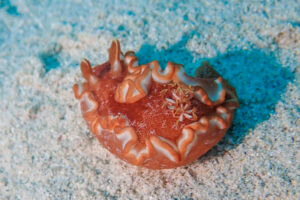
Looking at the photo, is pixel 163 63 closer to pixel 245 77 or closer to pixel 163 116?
pixel 245 77

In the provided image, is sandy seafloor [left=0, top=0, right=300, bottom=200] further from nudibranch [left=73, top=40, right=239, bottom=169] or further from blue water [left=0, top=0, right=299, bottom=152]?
nudibranch [left=73, top=40, right=239, bottom=169]

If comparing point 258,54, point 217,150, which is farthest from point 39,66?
point 258,54

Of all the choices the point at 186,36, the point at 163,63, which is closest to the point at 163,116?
the point at 163,63

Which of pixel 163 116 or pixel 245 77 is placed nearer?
pixel 163 116

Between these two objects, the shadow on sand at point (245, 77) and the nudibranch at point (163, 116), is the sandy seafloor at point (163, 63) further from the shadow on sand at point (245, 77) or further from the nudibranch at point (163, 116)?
the nudibranch at point (163, 116)

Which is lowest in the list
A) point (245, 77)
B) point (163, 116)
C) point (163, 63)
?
point (163, 63)

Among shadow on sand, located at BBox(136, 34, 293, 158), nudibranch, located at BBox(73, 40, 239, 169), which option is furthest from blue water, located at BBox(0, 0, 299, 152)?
nudibranch, located at BBox(73, 40, 239, 169)

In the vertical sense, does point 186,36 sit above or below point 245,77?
above
